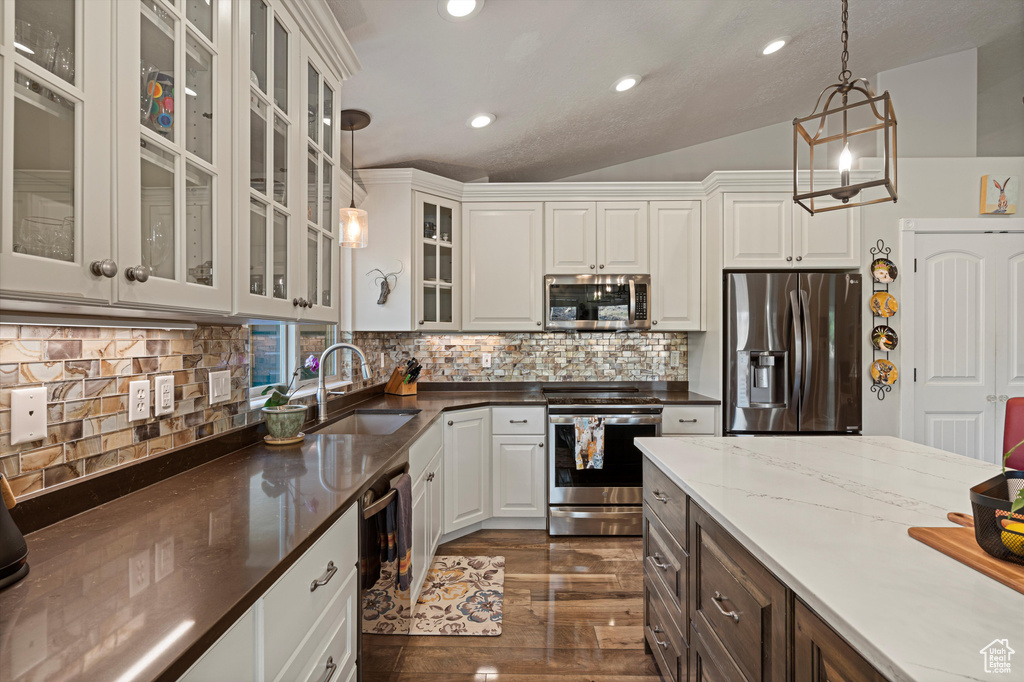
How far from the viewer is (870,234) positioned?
3318mm

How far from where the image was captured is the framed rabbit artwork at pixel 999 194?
129 inches

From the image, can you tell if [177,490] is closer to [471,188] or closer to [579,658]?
[579,658]

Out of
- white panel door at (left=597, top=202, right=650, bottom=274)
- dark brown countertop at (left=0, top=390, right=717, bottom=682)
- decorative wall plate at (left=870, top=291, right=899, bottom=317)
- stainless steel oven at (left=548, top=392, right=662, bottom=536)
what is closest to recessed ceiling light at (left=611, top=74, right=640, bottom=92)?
white panel door at (left=597, top=202, right=650, bottom=274)

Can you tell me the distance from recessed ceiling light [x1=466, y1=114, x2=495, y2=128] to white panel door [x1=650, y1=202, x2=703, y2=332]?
1370 mm

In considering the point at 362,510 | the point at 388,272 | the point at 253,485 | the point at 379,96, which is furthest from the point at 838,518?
the point at 388,272

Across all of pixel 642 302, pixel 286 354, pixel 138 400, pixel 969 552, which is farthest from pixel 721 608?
pixel 642 302

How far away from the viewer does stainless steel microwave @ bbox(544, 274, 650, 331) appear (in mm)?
3514

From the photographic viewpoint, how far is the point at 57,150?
2.52 feet

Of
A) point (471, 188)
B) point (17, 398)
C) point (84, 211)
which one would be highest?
point (471, 188)

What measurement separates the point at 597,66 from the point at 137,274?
2.32 meters

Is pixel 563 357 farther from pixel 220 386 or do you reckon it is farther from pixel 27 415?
pixel 27 415

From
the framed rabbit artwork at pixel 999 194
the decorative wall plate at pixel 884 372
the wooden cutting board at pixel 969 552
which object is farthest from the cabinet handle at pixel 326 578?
the framed rabbit artwork at pixel 999 194

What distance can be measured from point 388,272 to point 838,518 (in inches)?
111

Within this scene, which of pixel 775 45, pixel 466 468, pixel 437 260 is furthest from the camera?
pixel 437 260
